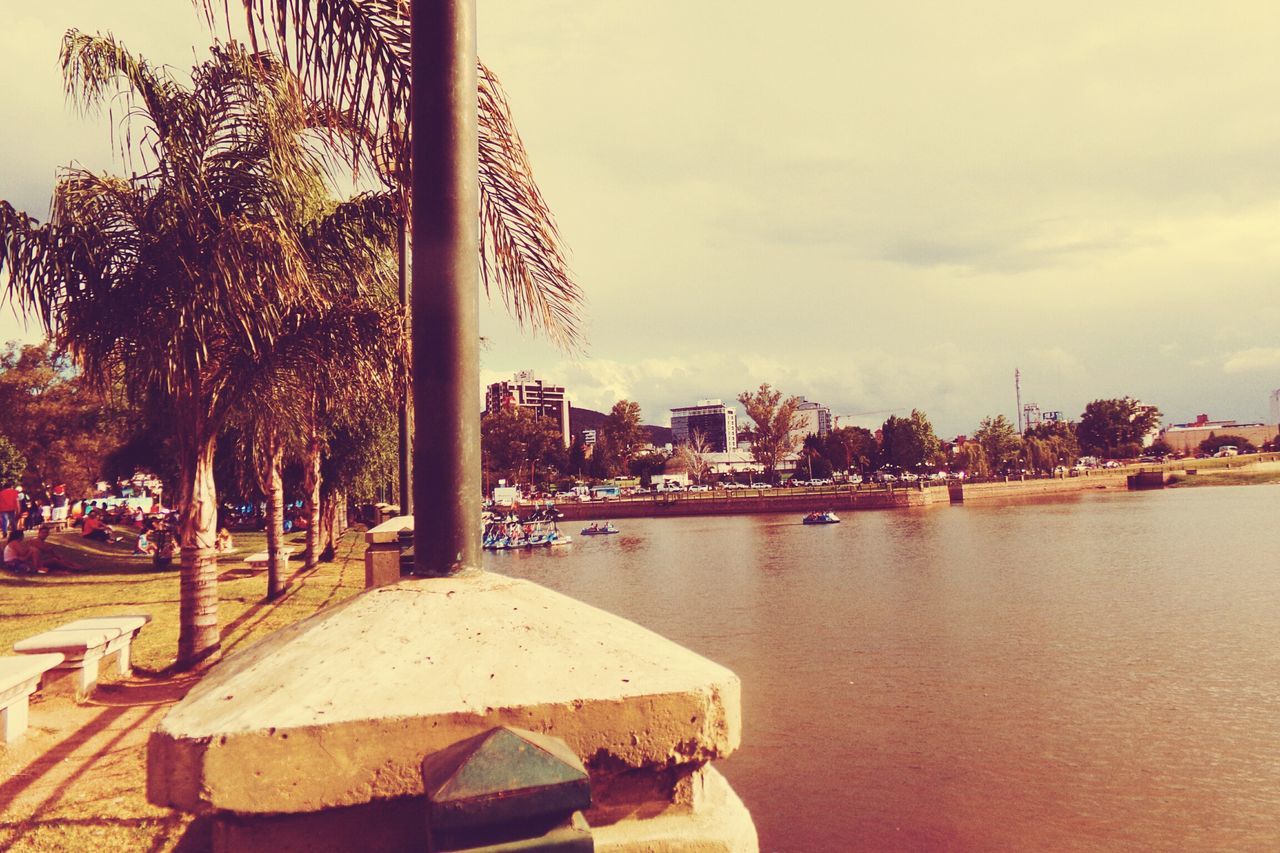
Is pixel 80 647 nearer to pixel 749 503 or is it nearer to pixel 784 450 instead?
pixel 749 503

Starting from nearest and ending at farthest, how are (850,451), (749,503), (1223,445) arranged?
(749,503) → (850,451) → (1223,445)

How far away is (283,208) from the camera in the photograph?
928 cm

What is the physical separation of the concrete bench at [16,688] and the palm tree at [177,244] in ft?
9.18

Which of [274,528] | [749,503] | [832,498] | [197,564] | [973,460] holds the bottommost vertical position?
[749,503]

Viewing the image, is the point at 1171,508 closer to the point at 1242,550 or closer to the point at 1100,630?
the point at 1242,550

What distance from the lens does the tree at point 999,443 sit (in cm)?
10256

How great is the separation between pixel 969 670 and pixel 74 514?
125 ft

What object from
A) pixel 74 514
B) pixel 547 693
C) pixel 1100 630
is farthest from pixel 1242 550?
pixel 74 514

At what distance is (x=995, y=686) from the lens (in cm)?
1898

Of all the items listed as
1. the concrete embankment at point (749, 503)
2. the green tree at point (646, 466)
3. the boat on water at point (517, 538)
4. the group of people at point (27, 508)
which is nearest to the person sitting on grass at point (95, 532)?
the group of people at point (27, 508)

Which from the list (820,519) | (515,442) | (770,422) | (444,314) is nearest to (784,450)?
(770,422)

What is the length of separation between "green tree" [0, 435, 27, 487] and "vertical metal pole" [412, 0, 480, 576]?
121 ft

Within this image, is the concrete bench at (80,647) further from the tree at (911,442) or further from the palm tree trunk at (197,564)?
the tree at (911,442)

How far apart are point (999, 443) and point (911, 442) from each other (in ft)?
45.3
